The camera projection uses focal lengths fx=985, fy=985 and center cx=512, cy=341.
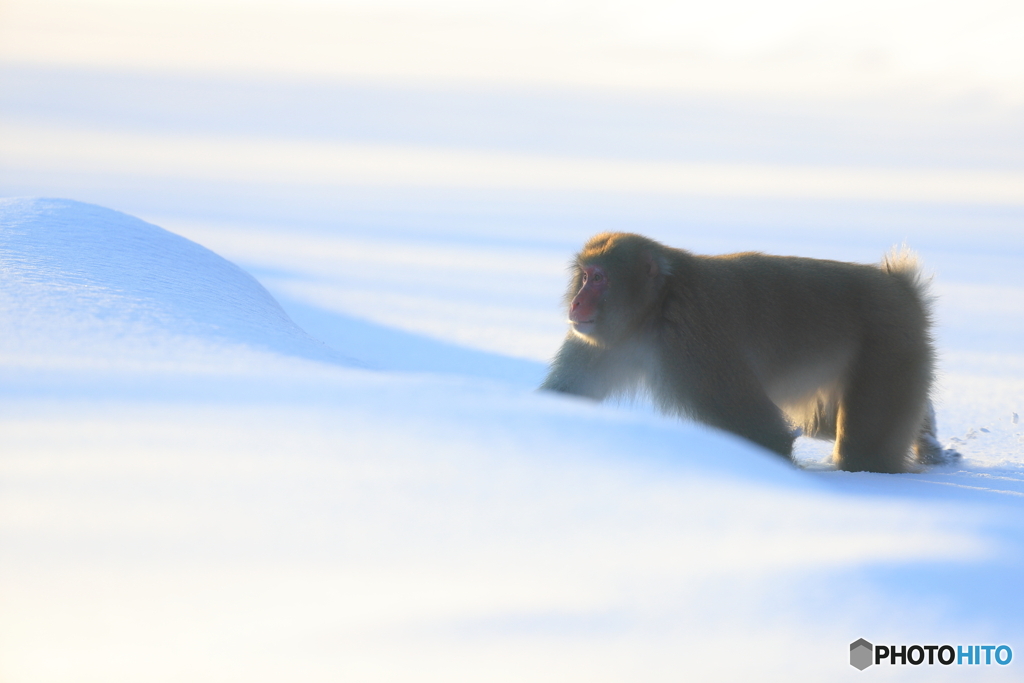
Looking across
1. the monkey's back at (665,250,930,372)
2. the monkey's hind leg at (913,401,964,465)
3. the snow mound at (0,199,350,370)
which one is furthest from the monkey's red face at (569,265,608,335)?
the monkey's hind leg at (913,401,964,465)

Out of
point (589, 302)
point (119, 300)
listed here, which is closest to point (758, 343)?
point (589, 302)

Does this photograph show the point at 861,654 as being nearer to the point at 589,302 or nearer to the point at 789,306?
the point at 589,302

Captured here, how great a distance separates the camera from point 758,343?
5.10 meters

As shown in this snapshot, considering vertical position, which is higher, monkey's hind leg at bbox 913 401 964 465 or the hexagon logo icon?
monkey's hind leg at bbox 913 401 964 465

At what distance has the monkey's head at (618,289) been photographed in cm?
505

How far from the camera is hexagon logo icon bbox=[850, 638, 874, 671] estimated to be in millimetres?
2215

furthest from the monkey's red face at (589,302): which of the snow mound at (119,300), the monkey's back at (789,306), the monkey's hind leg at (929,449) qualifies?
the monkey's hind leg at (929,449)

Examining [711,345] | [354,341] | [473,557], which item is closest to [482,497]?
[473,557]

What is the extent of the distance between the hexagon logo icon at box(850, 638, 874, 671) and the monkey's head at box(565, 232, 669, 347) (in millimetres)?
2929

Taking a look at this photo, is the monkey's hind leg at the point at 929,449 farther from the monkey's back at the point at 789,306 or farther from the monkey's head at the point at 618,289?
the monkey's head at the point at 618,289

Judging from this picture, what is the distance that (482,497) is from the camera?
2566mm

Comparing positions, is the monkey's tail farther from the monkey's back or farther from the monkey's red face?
the monkey's red face

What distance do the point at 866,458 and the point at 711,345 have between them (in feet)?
3.86

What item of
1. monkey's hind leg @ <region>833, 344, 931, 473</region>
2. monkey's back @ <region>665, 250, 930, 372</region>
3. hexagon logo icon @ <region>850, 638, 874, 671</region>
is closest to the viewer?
hexagon logo icon @ <region>850, 638, 874, 671</region>
